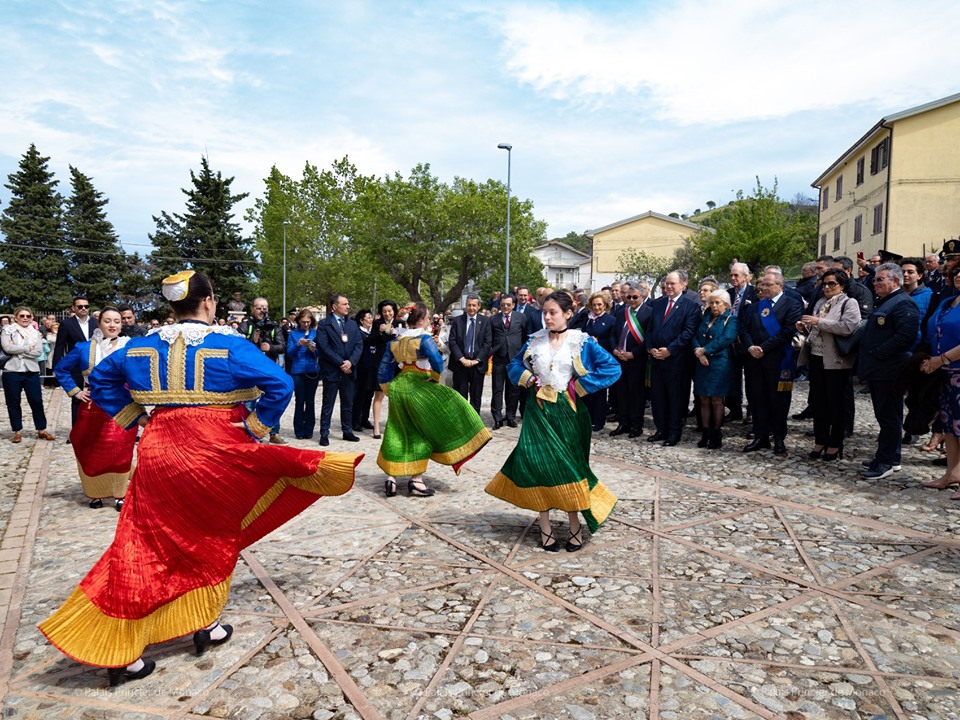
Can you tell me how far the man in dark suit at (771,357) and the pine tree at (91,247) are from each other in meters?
44.7

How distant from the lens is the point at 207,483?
11.1 feet

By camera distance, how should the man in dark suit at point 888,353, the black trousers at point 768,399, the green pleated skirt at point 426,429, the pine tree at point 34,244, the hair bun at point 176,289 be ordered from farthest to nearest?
the pine tree at point 34,244, the black trousers at point 768,399, the man in dark suit at point 888,353, the green pleated skirt at point 426,429, the hair bun at point 176,289

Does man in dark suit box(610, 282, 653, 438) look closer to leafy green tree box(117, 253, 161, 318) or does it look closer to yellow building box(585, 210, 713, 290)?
leafy green tree box(117, 253, 161, 318)

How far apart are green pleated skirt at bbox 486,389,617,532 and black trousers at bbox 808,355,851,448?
4004mm

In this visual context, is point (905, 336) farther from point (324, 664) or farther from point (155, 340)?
point (155, 340)

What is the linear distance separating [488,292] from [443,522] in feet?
128

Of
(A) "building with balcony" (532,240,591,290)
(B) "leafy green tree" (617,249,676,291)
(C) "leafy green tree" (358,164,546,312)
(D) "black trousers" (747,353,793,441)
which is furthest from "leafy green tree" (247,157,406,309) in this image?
(A) "building with balcony" (532,240,591,290)

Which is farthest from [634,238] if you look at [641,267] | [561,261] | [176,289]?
[176,289]

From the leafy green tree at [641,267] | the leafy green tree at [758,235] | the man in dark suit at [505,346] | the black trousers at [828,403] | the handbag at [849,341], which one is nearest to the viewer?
the handbag at [849,341]

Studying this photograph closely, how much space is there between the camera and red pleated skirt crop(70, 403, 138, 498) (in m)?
6.20

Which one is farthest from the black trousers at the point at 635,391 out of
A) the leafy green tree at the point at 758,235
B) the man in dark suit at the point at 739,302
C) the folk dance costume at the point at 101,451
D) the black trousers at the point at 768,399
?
the leafy green tree at the point at 758,235

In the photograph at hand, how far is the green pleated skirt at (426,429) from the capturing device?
22.1 feet

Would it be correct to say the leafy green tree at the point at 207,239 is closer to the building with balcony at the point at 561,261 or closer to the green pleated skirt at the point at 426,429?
the building with balcony at the point at 561,261

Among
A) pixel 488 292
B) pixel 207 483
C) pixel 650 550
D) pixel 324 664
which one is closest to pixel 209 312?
pixel 207 483
